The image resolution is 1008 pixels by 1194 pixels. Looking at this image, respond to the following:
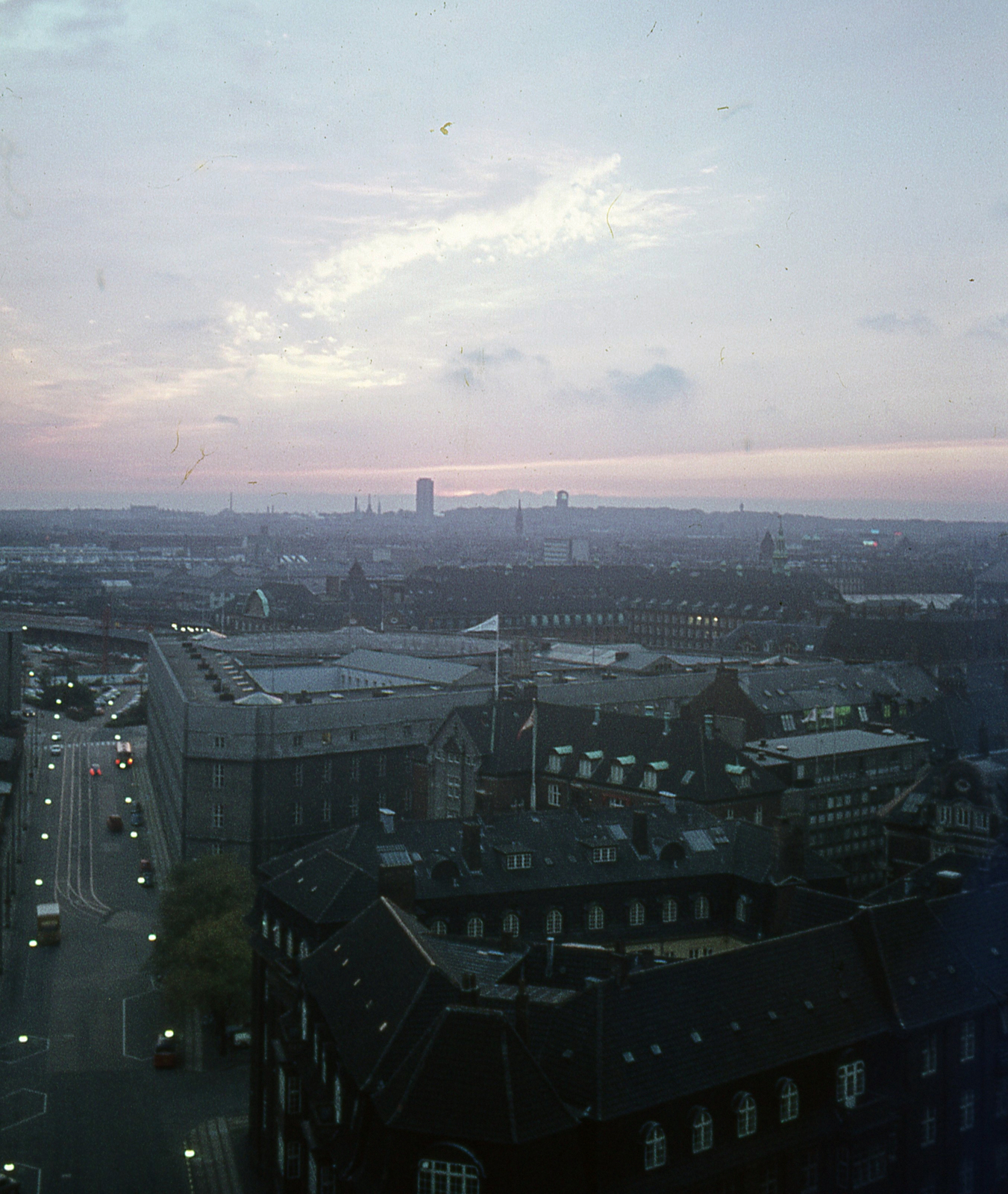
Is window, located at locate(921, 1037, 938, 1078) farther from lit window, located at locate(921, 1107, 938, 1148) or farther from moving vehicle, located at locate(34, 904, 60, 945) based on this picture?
moving vehicle, located at locate(34, 904, 60, 945)

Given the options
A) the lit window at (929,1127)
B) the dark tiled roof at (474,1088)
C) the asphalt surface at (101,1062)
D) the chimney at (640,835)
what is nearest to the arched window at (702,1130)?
the dark tiled roof at (474,1088)

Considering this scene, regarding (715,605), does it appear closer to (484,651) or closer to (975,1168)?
(484,651)

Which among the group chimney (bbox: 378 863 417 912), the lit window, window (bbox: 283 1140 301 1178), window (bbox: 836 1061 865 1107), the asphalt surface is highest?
chimney (bbox: 378 863 417 912)

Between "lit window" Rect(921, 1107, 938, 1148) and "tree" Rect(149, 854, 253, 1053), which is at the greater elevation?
"lit window" Rect(921, 1107, 938, 1148)

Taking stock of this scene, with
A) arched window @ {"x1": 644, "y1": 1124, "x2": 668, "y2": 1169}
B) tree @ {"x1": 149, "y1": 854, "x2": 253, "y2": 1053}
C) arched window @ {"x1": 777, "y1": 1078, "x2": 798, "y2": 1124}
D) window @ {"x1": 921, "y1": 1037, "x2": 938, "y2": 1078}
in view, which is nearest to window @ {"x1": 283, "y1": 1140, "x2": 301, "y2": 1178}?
tree @ {"x1": 149, "y1": 854, "x2": 253, "y2": 1053}

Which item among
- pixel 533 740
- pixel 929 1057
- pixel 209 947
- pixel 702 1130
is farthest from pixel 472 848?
pixel 533 740
